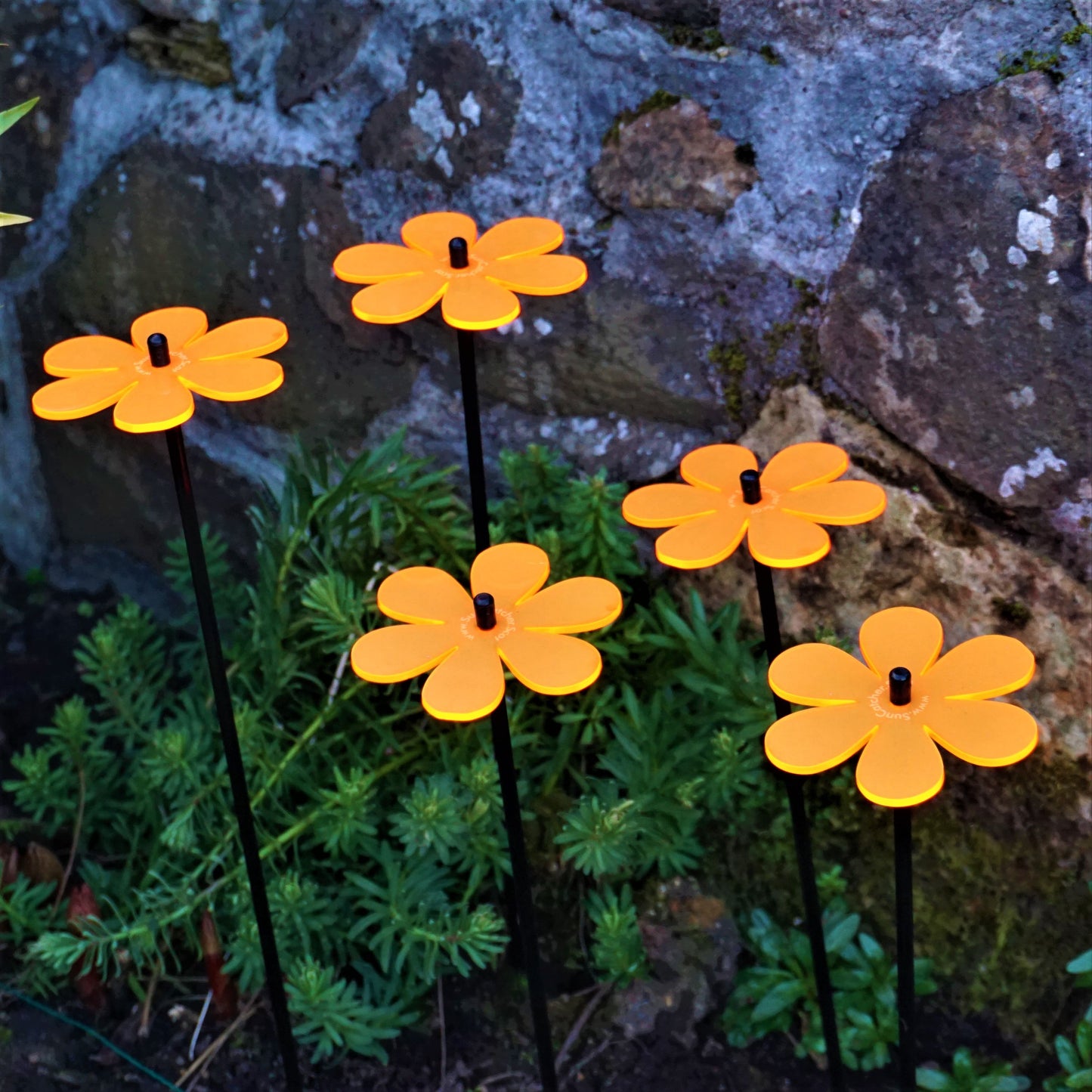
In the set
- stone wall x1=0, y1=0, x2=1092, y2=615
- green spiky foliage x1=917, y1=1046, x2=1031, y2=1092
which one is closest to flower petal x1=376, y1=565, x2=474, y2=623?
stone wall x1=0, y1=0, x2=1092, y2=615

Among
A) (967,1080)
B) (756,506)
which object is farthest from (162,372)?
(967,1080)

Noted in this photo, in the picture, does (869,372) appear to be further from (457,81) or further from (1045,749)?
(457,81)

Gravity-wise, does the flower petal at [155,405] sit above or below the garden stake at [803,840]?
above

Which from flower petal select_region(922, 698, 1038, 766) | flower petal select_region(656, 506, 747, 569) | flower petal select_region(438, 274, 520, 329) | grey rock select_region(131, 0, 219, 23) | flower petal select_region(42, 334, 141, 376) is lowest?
flower petal select_region(922, 698, 1038, 766)

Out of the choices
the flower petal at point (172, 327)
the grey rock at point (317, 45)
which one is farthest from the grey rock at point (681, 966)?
the grey rock at point (317, 45)

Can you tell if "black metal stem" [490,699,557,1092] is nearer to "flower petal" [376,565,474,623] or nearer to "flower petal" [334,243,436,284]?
"flower petal" [376,565,474,623]

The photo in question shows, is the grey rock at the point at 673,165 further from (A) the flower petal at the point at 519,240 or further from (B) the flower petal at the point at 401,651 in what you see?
(B) the flower petal at the point at 401,651

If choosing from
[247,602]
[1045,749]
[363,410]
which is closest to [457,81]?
[363,410]
